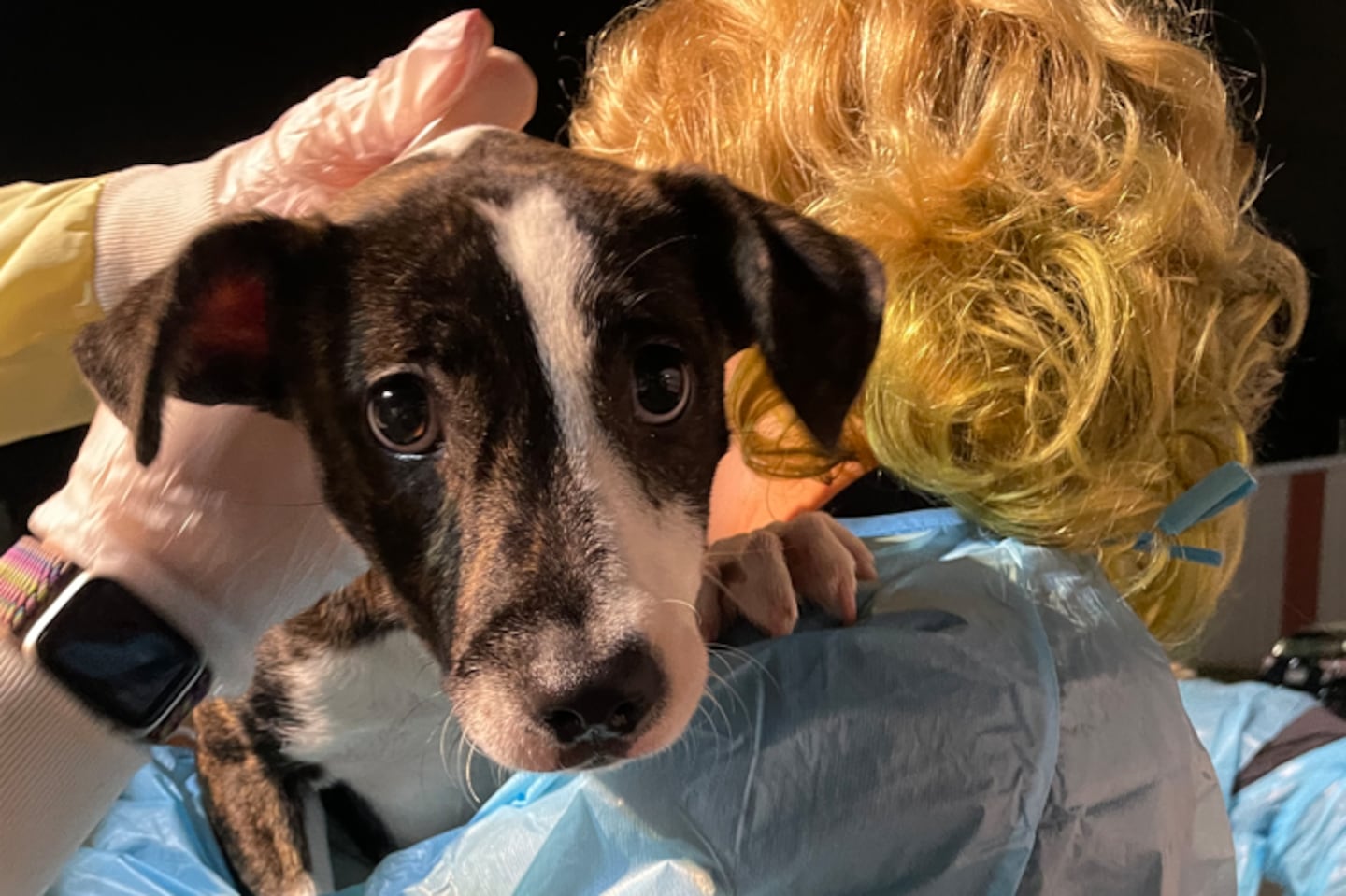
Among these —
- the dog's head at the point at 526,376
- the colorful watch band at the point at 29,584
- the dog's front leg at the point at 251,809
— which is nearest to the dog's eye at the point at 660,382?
the dog's head at the point at 526,376

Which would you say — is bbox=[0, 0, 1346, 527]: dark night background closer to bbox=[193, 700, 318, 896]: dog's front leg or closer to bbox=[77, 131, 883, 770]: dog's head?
bbox=[193, 700, 318, 896]: dog's front leg

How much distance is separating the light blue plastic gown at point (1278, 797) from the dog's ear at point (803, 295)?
3.02 ft

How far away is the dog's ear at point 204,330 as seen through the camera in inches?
33.5

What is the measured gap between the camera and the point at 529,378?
83cm

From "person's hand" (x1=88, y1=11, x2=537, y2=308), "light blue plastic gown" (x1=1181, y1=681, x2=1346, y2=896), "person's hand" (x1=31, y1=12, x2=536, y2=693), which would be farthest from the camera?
"light blue plastic gown" (x1=1181, y1=681, x2=1346, y2=896)

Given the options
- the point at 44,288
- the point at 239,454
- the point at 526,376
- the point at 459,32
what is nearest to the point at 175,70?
the point at 44,288

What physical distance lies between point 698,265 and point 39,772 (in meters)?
0.71

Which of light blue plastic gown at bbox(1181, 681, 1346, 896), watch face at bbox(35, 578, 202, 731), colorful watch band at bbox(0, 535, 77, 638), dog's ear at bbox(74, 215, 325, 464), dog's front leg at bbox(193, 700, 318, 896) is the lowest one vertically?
light blue plastic gown at bbox(1181, 681, 1346, 896)

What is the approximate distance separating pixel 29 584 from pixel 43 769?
0.52 ft

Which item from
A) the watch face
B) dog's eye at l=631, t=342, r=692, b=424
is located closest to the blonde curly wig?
dog's eye at l=631, t=342, r=692, b=424

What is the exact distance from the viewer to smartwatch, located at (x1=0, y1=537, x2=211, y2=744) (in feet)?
3.07

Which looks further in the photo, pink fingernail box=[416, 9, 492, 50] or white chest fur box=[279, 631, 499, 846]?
white chest fur box=[279, 631, 499, 846]

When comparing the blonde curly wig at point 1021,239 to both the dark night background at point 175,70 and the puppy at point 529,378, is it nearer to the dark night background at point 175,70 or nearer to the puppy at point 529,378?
the puppy at point 529,378

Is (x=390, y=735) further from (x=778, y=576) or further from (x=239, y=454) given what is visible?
(x=778, y=576)
